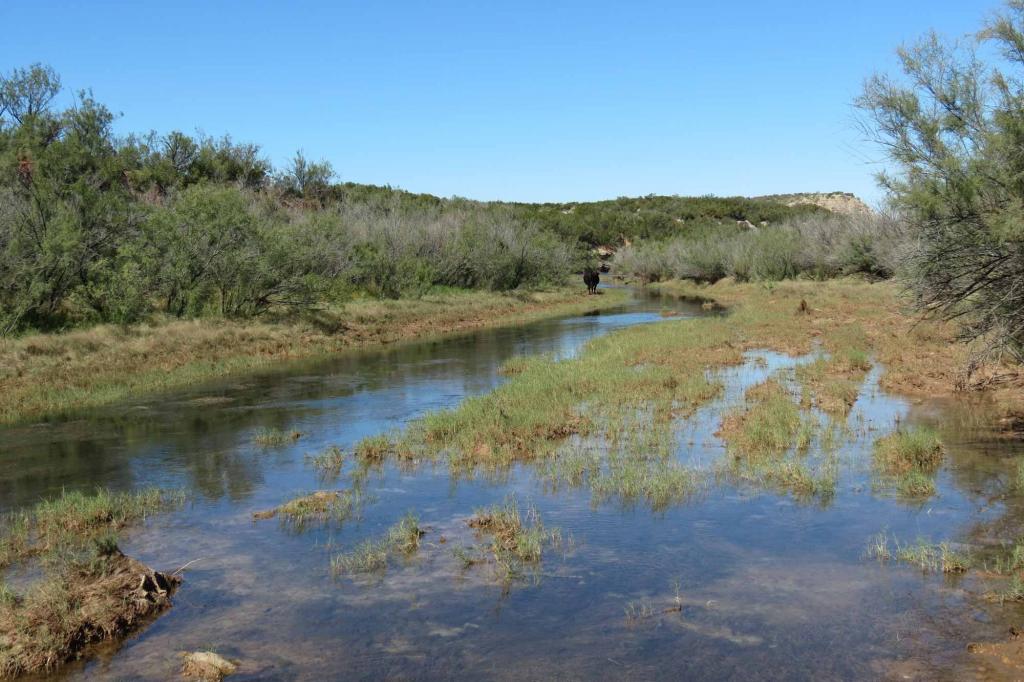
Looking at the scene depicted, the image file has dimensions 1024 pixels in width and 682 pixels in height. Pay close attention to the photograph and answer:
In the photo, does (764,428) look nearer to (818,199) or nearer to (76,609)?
(76,609)

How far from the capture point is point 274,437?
15609mm

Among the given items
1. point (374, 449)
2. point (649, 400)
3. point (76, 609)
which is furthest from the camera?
point (649, 400)

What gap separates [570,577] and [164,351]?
1987 centimetres

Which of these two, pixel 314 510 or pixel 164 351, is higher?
pixel 164 351

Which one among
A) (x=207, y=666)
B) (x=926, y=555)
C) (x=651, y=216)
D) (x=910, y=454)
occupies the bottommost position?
(x=207, y=666)

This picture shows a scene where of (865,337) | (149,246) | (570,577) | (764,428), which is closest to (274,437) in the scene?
(570,577)

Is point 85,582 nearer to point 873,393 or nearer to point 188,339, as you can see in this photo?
point 873,393

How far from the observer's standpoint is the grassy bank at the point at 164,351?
20.0m

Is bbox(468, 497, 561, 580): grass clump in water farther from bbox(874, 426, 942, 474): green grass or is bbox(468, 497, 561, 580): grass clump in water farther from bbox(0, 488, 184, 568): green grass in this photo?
bbox(874, 426, 942, 474): green grass

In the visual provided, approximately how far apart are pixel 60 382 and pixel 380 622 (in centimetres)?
1646

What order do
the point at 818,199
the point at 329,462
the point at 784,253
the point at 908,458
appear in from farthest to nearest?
the point at 818,199 → the point at 784,253 → the point at 329,462 → the point at 908,458

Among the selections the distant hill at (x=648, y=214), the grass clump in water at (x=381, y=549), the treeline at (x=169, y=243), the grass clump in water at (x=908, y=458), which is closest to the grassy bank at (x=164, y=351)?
the treeline at (x=169, y=243)

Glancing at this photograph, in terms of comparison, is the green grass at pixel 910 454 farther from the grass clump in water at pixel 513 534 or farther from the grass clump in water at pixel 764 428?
the grass clump in water at pixel 513 534

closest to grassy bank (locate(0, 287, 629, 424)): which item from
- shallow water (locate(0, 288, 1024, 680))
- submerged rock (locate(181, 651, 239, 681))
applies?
shallow water (locate(0, 288, 1024, 680))
